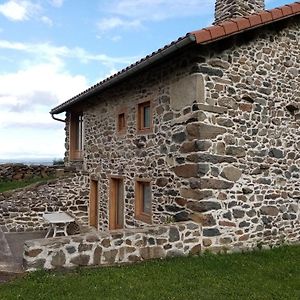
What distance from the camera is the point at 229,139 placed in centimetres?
732

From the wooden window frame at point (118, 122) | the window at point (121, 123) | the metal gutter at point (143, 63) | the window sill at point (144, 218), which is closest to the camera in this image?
the metal gutter at point (143, 63)

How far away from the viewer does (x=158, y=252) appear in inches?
253

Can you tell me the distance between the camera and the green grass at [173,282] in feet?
15.8

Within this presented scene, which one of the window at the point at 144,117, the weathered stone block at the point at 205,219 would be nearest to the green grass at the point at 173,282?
the weathered stone block at the point at 205,219

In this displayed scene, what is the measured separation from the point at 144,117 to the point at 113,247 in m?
3.92

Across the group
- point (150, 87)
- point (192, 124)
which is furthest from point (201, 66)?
point (150, 87)

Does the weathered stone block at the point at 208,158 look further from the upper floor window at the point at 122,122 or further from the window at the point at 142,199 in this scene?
the upper floor window at the point at 122,122

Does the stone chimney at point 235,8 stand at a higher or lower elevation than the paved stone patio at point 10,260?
higher

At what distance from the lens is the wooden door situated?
1183 centimetres

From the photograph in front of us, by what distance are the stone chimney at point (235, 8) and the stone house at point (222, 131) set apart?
0.06 metres

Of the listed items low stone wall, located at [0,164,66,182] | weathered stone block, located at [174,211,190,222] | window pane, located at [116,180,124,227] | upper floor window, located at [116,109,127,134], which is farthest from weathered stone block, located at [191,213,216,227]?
low stone wall, located at [0,164,66,182]

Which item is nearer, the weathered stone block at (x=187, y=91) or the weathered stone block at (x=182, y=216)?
the weathered stone block at (x=187, y=91)

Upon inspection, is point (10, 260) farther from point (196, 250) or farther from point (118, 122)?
point (118, 122)

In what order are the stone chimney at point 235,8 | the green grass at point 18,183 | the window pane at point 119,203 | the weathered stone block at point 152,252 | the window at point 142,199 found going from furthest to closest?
the green grass at point 18,183 < the window pane at point 119,203 < the stone chimney at point 235,8 < the window at point 142,199 < the weathered stone block at point 152,252
